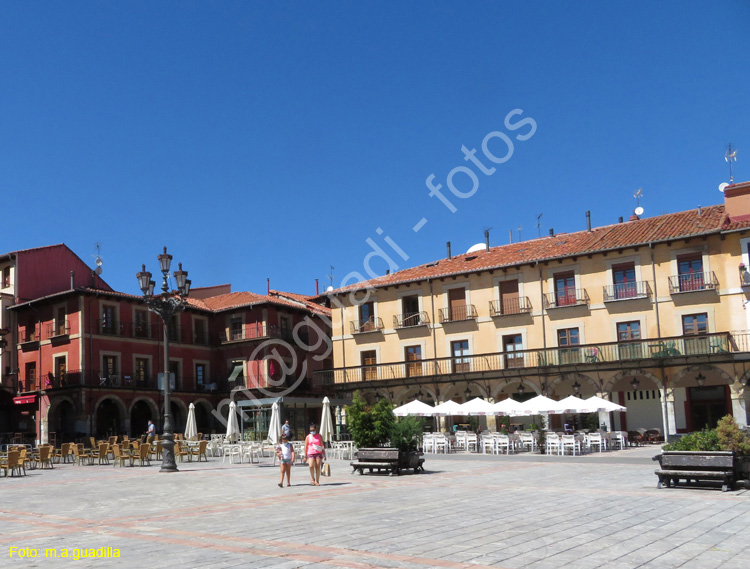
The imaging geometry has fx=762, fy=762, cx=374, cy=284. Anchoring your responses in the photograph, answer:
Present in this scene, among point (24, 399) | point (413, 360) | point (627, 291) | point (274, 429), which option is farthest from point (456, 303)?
point (24, 399)

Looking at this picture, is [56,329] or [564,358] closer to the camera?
[564,358]

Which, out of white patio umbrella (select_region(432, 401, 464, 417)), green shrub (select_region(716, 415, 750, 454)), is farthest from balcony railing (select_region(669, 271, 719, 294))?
green shrub (select_region(716, 415, 750, 454))

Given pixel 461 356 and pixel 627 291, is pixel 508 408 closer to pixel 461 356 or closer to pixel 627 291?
pixel 461 356

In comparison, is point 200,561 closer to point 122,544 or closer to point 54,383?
point 122,544

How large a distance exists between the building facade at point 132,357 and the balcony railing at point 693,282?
21.3 meters

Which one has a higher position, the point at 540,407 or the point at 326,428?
the point at 540,407

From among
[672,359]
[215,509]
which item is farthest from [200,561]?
[672,359]

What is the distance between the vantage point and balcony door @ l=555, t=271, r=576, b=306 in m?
35.7

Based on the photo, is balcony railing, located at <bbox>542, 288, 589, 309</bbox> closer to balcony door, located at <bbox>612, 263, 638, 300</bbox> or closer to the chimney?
balcony door, located at <bbox>612, 263, 638, 300</bbox>

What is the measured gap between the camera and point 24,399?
41.4 meters

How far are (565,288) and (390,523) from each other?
27.7 m

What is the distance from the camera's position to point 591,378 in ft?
111

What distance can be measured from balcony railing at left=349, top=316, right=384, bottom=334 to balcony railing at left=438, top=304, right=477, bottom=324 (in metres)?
3.83

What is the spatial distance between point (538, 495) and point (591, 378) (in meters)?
21.8
